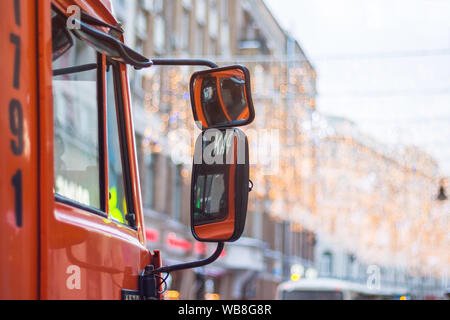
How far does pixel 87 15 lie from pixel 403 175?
39.1 m

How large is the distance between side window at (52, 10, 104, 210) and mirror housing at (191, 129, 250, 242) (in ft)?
1.21

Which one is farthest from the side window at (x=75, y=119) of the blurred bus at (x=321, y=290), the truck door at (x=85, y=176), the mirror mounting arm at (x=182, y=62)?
the blurred bus at (x=321, y=290)

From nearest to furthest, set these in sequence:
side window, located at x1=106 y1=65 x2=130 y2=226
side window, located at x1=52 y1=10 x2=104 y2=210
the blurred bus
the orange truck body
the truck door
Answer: the orange truck body → the truck door → side window, located at x1=52 y1=10 x2=104 y2=210 → side window, located at x1=106 y1=65 x2=130 y2=226 → the blurred bus

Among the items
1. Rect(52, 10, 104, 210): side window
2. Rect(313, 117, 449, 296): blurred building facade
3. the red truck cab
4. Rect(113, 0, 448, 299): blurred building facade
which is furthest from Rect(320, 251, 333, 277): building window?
Rect(52, 10, 104, 210): side window

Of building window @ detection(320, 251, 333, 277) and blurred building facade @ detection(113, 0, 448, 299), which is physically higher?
blurred building facade @ detection(113, 0, 448, 299)

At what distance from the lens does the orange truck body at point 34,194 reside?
275 centimetres

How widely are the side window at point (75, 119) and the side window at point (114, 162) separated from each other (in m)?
0.20

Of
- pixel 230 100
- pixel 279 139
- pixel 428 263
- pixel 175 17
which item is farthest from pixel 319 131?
pixel 428 263

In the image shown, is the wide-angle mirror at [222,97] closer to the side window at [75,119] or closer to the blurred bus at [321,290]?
the side window at [75,119]

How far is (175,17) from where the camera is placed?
115 ft

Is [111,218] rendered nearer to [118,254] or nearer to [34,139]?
[118,254]

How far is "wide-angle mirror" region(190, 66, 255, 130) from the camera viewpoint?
3.83m

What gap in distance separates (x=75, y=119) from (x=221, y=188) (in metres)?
0.60

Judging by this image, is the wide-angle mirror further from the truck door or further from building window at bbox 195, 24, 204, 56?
building window at bbox 195, 24, 204, 56
